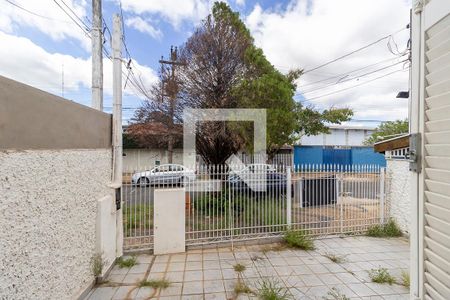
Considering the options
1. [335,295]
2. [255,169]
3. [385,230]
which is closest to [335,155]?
[385,230]

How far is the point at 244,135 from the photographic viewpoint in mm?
6051

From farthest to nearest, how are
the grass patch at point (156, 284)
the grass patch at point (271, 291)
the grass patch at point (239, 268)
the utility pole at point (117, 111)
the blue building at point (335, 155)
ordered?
1. the blue building at point (335, 155)
2. the utility pole at point (117, 111)
3. the grass patch at point (239, 268)
4. the grass patch at point (156, 284)
5. the grass patch at point (271, 291)

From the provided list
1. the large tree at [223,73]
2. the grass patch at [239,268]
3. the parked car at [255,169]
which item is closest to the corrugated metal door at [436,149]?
the grass patch at [239,268]

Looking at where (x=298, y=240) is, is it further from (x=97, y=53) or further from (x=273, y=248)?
(x=97, y=53)

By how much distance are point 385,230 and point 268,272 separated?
11.6 feet

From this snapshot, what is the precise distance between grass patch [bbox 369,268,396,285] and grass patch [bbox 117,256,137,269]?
3.88m

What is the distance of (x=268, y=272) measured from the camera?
13.1 feet

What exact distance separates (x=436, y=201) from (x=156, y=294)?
3.39 metres

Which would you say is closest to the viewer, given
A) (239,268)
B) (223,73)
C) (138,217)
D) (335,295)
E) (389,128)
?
(335,295)

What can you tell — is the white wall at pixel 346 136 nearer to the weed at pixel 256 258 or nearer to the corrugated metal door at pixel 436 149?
the weed at pixel 256 258

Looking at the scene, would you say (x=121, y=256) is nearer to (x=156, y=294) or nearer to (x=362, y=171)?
(x=156, y=294)

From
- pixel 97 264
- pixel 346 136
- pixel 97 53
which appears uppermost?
pixel 97 53

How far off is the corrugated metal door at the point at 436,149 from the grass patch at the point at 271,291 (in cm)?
209

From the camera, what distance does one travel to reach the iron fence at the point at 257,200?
196 inches
